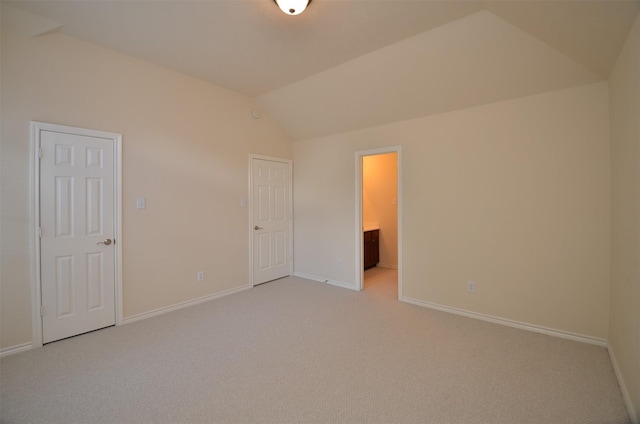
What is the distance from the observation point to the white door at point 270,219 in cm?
437

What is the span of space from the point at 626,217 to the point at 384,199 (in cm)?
379

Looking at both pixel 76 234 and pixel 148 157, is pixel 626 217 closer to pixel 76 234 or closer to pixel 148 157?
pixel 148 157

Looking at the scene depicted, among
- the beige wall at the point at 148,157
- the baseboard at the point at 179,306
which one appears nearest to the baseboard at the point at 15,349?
the beige wall at the point at 148,157

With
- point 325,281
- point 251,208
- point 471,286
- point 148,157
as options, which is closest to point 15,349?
point 148,157

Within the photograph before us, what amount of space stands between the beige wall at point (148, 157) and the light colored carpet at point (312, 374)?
1.95 ft

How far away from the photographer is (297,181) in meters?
4.90

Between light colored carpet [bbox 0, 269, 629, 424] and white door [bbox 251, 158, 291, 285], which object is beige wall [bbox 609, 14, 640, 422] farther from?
white door [bbox 251, 158, 291, 285]

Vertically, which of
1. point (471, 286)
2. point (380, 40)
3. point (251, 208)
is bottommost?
point (471, 286)

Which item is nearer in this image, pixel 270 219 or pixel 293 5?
pixel 293 5

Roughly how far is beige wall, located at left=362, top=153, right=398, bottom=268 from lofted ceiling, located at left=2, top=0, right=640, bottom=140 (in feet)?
6.94

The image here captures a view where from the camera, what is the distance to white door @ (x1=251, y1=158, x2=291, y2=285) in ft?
14.3

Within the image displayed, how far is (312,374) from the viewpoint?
6.90 feet

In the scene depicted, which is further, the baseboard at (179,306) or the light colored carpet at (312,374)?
the baseboard at (179,306)

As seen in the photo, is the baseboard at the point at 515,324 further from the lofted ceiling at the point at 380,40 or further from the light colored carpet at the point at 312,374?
the lofted ceiling at the point at 380,40
